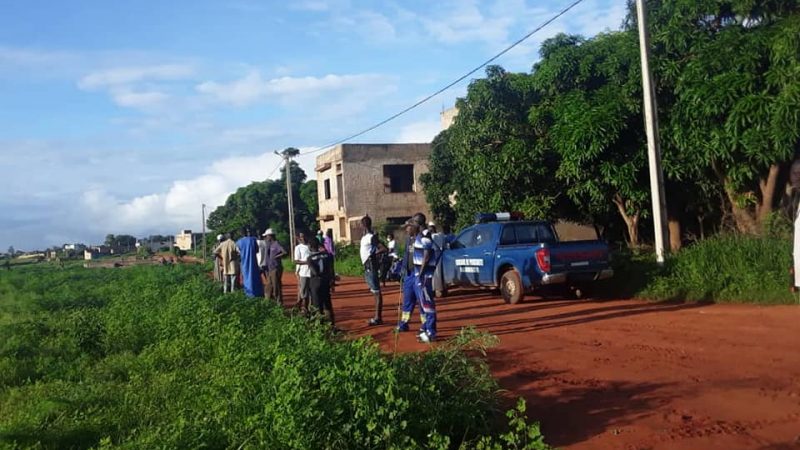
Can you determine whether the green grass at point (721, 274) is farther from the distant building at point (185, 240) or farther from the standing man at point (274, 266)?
the distant building at point (185, 240)

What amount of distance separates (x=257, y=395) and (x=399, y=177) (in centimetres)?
3169

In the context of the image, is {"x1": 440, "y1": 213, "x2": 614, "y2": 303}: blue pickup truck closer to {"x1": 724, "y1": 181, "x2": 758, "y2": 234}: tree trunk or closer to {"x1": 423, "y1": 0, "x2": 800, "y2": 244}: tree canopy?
{"x1": 423, "y1": 0, "x2": 800, "y2": 244}: tree canopy

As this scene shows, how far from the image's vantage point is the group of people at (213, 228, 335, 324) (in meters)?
10.1

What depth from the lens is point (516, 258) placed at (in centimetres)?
1286

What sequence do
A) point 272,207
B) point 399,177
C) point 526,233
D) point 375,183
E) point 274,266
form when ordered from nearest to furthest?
point 274,266, point 526,233, point 375,183, point 399,177, point 272,207

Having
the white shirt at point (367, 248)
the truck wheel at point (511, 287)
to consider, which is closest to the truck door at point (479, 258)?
the truck wheel at point (511, 287)

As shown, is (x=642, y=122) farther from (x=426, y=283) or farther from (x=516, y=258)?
(x=426, y=283)

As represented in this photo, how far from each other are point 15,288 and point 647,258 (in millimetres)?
22774

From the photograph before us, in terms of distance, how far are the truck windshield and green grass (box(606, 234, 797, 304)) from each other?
5.34 feet

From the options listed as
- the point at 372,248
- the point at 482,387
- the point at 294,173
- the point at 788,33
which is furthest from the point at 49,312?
the point at 294,173

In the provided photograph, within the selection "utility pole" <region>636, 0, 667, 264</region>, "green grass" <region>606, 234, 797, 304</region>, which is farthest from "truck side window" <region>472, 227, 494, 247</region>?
"utility pole" <region>636, 0, 667, 264</region>

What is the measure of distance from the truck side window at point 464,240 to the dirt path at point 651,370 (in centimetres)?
261

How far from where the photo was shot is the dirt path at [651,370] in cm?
507

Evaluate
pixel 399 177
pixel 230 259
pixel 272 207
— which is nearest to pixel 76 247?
pixel 272 207
